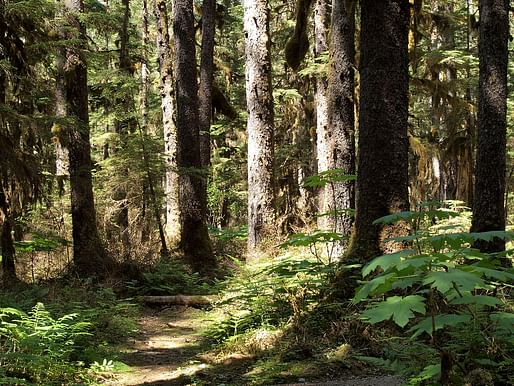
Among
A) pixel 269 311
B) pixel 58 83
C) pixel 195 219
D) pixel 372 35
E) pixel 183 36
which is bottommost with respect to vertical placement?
pixel 269 311

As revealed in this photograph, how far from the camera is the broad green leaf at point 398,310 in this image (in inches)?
85.1

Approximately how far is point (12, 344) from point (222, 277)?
688 cm

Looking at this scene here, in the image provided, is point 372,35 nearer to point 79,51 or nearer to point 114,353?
point 114,353

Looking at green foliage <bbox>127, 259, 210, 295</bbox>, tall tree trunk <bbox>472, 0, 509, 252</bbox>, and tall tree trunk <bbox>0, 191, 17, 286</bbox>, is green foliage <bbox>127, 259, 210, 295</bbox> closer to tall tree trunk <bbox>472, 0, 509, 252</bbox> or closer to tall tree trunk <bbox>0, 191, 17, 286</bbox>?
tall tree trunk <bbox>0, 191, 17, 286</bbox>

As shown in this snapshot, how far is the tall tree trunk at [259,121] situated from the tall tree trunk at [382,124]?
5.53 m

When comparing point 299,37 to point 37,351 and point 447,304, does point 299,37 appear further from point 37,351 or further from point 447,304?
point 447,304

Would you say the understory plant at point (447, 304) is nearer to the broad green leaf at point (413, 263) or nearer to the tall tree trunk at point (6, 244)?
the broad green leaf at point (413, 263)

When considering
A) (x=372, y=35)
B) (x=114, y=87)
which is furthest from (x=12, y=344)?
(x=114, y=87)

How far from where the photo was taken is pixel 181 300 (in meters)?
9.93

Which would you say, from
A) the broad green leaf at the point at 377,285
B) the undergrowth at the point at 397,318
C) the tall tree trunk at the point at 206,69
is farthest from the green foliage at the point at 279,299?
the tall tree trunk at the point at 206,69

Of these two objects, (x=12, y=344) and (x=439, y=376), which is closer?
(x=439, y=376)

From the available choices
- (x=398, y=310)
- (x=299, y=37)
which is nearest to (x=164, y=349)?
(x=398, y=310)

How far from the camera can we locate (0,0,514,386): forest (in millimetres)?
3264

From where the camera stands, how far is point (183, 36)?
12.9 metres
